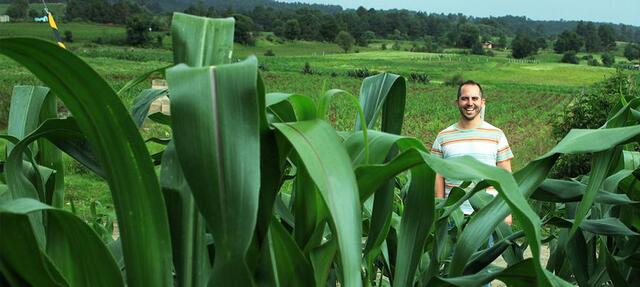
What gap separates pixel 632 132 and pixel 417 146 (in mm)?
257

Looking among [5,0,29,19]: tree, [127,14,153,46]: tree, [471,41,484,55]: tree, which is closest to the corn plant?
[127,14,153,46]: tree

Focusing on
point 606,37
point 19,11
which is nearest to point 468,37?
point 606,37

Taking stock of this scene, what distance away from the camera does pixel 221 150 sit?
68cm

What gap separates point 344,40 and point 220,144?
239 feet

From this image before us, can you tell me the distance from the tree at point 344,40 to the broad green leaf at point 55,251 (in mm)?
70582

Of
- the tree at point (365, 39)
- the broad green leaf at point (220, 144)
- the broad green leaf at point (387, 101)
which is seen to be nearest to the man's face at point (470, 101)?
the broad green leaf at point (387, 101)

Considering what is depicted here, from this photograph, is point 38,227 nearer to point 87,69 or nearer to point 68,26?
point 87,69

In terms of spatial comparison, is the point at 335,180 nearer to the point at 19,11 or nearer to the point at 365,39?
the point at 19,11

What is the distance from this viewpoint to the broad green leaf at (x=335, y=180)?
0.72 m

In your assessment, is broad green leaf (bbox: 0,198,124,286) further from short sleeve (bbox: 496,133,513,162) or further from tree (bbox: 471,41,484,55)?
tree (bbox: 471,41,484,55)

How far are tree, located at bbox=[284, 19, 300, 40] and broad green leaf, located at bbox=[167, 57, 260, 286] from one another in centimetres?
7260

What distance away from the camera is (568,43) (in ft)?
242

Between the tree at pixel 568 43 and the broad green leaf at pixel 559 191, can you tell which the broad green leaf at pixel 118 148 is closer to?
the broad green leaf at pixel 559 191

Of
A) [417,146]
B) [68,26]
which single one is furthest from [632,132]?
[68,26]
